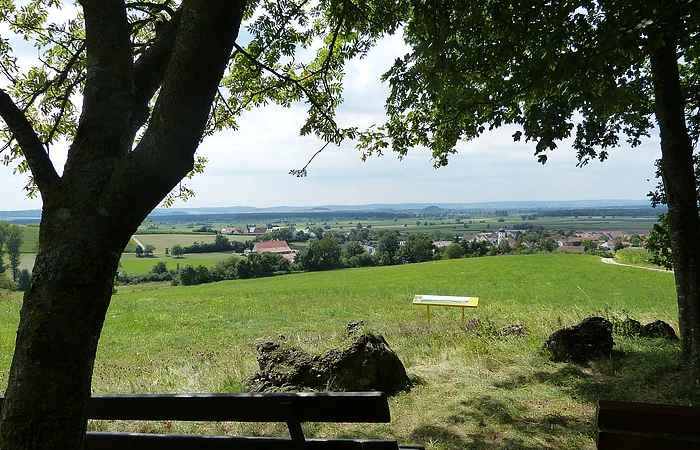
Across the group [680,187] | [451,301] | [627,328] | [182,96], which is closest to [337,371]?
[182,96]

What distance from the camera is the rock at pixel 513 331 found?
8.84 meters

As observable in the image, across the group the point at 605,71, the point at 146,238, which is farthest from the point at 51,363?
the point at 146,238

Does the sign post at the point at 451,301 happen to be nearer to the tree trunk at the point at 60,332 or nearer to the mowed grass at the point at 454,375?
the mowed grass at the point at 454,375

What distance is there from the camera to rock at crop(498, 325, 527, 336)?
8.84 meters

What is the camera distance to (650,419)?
2.21 meters

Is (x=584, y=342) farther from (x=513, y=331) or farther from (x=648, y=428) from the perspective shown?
(x=648, y=428)

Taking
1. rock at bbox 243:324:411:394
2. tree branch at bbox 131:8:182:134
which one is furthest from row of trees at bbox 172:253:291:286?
tree branch at bbox 131:8:182:134

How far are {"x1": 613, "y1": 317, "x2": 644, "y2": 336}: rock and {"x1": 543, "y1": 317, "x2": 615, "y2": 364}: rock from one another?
5.06 ft

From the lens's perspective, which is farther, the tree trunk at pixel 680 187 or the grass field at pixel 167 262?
the grass field at pixel 167 262

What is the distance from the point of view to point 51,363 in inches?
76.0

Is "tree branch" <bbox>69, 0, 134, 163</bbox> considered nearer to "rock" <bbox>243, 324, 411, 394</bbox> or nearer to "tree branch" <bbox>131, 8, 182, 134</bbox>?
"tree branch" <bbox>131, 8, 182, 134</bbox>

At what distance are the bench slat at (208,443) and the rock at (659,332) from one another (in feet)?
23.3

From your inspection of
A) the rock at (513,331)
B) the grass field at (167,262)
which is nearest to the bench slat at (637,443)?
the rock at (513,331)

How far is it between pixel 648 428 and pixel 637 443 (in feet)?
0.33
